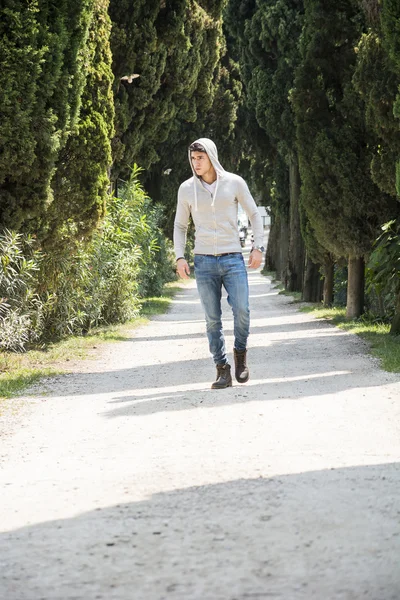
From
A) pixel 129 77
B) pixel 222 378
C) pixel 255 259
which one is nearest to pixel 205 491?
pixel 255 259

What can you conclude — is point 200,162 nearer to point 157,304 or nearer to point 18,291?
point 18,291

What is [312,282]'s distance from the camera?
993 inches

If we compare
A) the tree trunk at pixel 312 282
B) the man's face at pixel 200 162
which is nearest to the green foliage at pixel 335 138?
the tree trunk at pixel 312 282

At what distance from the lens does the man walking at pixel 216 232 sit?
9.00m

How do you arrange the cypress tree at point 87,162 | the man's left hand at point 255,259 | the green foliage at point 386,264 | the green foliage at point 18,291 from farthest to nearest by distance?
the green foliage at point 386,264 → the cypress tree at point 87,162 → the green foliage at point 18,291 → the man's left hand at point 255,259

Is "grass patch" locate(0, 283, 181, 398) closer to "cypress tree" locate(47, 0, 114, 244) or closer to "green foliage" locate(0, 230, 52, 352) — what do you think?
"green foliage" locate(0, 230, 52, 352)

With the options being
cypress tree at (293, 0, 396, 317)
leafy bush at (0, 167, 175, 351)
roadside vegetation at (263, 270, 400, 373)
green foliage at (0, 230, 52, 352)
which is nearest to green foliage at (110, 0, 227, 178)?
leafy bush at (0, 167, 175, 351)

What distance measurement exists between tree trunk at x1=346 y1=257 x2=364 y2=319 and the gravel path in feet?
28.3

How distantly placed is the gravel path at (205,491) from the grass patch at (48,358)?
382 millimetres

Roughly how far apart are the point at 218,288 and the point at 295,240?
19601mm

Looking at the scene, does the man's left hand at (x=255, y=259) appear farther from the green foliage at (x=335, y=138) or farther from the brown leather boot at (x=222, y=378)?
the green foliage at (x=335, y=138)

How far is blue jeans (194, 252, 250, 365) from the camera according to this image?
29.8 feet

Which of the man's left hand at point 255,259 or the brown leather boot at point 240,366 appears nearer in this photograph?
the man's left hand at point 255,259

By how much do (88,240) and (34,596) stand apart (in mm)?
11171
